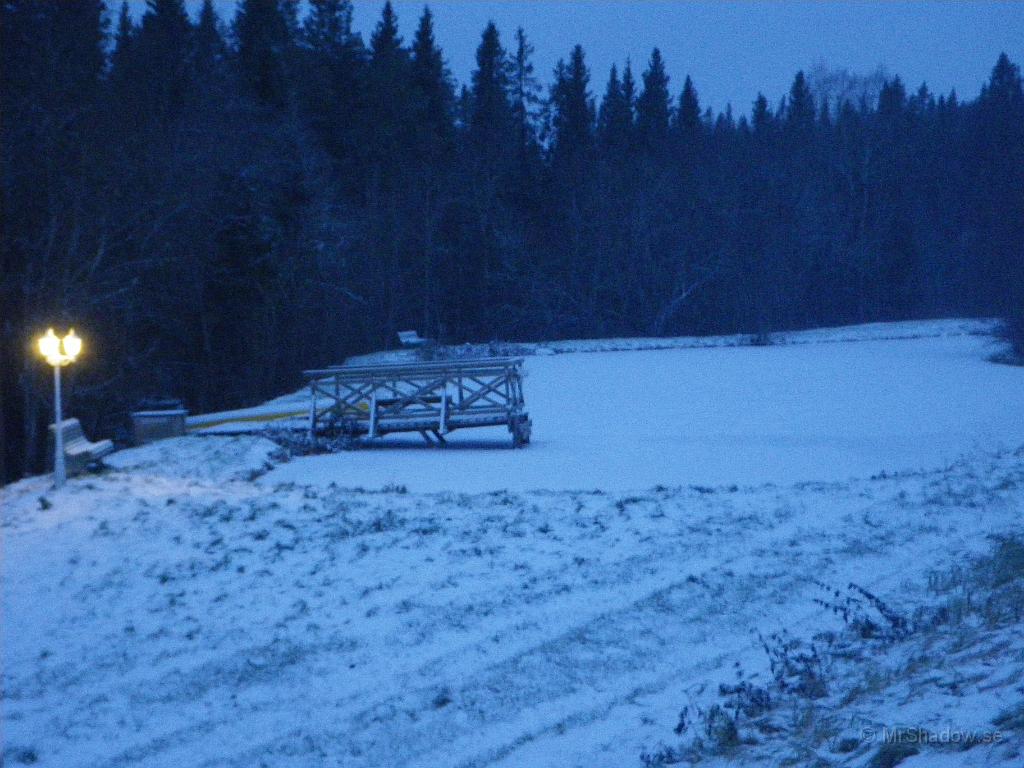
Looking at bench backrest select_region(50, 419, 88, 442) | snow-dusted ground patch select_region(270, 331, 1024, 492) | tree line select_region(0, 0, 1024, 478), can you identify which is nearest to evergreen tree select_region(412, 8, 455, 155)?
tree line select_region(0, 0, 1024, 478)

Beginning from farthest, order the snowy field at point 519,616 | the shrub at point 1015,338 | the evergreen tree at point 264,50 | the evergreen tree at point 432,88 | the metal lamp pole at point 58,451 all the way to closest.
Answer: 1. the evergreen tree at point 432,88
2. the evergreen tree at point 264,50
3. the shrub at point 1015,338
4. the metal lamp pole at point 58,451
5. the snowy field at point 519,616

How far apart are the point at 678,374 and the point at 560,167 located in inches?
1144

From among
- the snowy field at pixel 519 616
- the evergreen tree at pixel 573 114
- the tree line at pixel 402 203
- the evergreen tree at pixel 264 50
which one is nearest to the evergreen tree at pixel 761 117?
the tree line at pixel 402 203

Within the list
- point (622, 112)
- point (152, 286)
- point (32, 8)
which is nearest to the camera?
point (32, 8)

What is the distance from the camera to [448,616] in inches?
306

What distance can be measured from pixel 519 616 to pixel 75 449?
8878 mm

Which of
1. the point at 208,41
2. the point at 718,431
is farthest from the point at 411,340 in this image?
the point at 718,431

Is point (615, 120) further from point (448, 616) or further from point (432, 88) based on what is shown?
point (448, 616)

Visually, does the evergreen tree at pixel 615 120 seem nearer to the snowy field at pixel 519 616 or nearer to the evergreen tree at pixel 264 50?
the evergreen tree at pixel 264 50

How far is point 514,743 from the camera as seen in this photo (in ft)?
19.2

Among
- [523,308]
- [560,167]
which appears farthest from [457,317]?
[560,167]

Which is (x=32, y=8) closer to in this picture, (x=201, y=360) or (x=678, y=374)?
(x=201, y=360)

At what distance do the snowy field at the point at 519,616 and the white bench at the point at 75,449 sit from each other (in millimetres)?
526

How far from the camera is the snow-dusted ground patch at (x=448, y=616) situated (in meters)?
5.97
